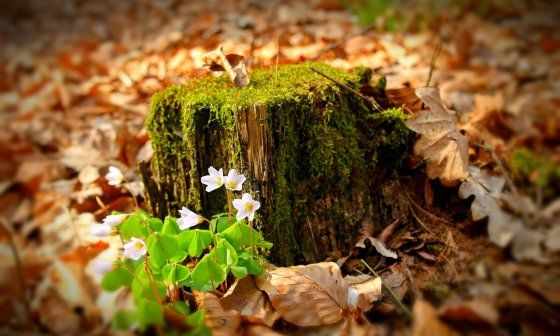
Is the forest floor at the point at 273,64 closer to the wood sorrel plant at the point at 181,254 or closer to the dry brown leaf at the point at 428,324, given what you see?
the dry brown leaf at the point at 428,324

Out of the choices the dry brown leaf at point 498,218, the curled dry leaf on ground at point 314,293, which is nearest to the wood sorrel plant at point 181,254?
the curled dry leaf on ground at point 314,293

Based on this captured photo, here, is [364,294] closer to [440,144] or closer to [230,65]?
[440,144]

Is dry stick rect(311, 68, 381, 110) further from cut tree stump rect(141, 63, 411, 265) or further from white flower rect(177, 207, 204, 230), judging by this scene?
white flower rect(177, 207, 204, 230)

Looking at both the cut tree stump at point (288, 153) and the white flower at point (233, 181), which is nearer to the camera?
the white flower at point (233, 181)

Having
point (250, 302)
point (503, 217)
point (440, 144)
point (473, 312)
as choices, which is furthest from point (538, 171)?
point (250, 302)

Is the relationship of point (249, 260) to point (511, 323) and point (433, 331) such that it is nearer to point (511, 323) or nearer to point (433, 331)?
point (433, 331)
